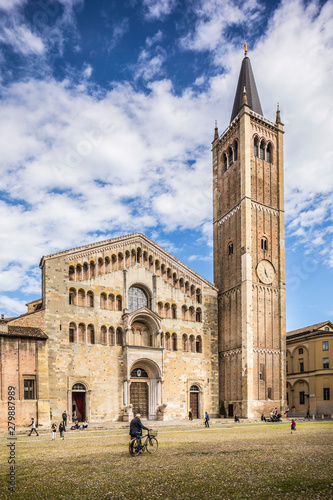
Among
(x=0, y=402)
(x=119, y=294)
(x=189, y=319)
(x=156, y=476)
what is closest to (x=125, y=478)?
(x=156, y=476)

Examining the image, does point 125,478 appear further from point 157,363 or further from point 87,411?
point 157,363

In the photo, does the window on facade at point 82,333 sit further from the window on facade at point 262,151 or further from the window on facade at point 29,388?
the window on facade at point 262,151

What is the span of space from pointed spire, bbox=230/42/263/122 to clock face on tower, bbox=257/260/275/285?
720 inches

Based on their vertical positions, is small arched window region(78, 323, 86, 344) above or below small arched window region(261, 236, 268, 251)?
below

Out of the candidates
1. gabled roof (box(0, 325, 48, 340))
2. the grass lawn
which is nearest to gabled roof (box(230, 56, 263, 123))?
gabled roof (box(0, 325, 48, 340))

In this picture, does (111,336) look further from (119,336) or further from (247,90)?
(247,90)

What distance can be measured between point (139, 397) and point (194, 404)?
20.5ft

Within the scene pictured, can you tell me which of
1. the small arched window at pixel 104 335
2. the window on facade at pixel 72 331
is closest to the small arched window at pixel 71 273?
the window on facade at pixel 72 331

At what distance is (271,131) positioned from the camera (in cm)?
5244

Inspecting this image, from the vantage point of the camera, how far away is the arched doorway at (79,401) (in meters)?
38.9

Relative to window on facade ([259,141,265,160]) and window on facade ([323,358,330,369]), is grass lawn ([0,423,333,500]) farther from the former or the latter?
window on facade ([323,358,330,369])

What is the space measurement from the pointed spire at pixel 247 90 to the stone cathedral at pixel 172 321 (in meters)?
0.19

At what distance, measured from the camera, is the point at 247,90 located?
176ft

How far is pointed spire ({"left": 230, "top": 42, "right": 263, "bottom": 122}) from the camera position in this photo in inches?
2101
